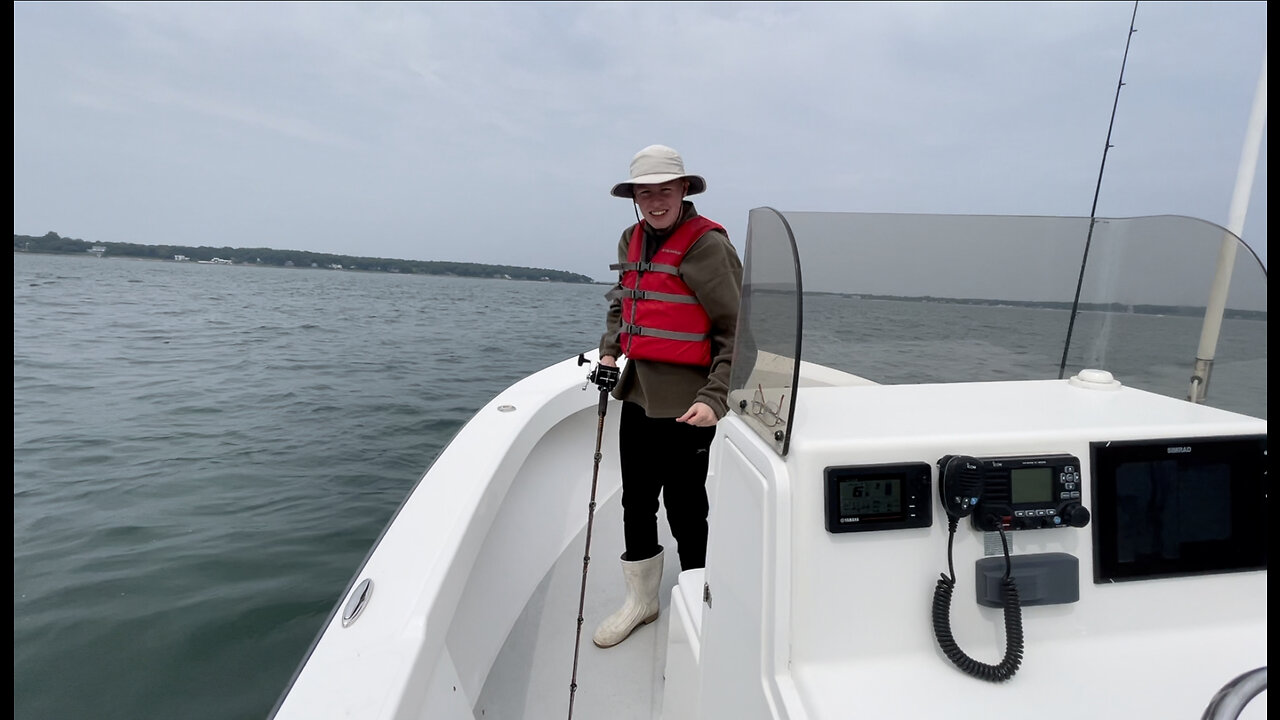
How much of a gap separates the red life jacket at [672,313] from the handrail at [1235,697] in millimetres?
1176

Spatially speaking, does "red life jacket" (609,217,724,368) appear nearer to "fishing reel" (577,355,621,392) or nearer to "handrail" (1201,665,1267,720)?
"fishing reel" (577,355,621,392)

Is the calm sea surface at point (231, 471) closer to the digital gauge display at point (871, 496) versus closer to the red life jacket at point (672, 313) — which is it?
the digital gauge display at point (871, 496)

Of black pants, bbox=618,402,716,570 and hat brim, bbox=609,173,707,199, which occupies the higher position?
hat brim, bbox=609,173,707,199

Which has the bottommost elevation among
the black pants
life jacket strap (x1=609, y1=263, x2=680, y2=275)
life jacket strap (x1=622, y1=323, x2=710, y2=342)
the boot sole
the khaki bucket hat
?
the boot sole

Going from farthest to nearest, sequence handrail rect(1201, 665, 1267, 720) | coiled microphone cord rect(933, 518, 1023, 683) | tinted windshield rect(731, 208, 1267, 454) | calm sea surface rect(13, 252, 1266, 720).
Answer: calm sea surface rect(13, 252, 1266, 720) → tinted windshield rect(731, 208, 1267, 454) → coiled microphone cord rect(933, 518, 1023, 683) → handrail rect(1201, 665, 1267, 720)

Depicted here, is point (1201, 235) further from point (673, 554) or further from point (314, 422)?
point (314, 422)

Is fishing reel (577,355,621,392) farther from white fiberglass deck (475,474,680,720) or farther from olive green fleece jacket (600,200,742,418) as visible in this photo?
white fiberglass deck (475,474,680,720)

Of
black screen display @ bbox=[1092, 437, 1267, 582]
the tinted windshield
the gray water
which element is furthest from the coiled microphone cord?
the gray water

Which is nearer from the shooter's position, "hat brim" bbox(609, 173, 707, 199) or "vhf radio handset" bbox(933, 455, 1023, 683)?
"vhf radio handset" bbox(933, 455, 1023, 683)

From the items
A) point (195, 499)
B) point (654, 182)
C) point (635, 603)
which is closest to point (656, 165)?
point (654, 182)

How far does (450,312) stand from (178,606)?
48.9ft

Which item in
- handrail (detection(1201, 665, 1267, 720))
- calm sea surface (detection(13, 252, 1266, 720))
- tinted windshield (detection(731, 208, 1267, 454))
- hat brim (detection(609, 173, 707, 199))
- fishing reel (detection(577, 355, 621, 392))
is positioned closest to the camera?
handrail (detection(1201, 665, 1267, 720))

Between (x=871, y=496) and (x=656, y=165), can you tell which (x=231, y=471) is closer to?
(x=656, y=165)

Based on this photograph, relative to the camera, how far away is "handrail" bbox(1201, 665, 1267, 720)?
64 centimetres
